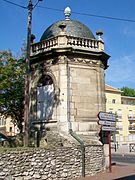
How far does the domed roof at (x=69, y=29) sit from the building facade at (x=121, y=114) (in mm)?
48375

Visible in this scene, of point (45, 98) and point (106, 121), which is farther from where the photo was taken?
point (45, 98)

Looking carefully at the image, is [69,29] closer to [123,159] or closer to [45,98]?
[45,98]

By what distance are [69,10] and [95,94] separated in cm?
565

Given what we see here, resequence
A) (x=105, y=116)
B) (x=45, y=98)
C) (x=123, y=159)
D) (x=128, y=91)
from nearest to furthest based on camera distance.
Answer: (x=105, y=116), (x=45, y=98), (x=123, y=159), (x=128, y=91)

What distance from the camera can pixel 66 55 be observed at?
15906 mm

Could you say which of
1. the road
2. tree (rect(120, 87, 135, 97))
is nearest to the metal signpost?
the road

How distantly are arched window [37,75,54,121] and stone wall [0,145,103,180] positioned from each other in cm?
332

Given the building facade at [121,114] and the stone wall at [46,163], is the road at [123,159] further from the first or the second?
the building facade at [121,114]

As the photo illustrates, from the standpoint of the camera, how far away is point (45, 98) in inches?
659

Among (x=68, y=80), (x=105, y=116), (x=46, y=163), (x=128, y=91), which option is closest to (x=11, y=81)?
(x=68, y=80)

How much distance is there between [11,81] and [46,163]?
1219 cm

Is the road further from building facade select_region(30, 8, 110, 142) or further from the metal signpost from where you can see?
the metal signpost

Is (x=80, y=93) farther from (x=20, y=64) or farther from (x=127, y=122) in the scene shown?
(x=127, y=122)

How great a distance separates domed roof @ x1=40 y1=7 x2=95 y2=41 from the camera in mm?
17109
